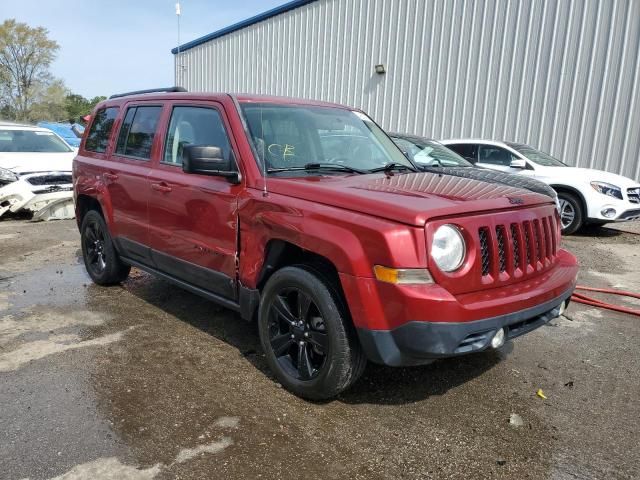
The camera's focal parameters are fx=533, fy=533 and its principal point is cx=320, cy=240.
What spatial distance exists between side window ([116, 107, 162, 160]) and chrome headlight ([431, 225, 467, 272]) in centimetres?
273

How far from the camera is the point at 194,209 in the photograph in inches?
150

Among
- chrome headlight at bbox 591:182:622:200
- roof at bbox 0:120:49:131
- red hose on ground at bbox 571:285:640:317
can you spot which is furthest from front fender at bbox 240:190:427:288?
roof at bbox 0:120:49:131

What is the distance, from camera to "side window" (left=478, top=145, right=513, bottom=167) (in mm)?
9918

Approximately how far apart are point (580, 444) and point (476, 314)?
0.95 metres

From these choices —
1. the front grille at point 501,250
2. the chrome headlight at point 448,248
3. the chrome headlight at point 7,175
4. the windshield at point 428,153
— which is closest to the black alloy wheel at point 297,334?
the chrome headlight at point 448,248

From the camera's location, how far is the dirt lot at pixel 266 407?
2598 mm

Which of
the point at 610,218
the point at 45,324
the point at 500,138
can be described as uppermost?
the point at 500,138

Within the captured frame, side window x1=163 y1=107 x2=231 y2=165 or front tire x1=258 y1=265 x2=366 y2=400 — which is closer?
front tire x1=258 y1=265 x2=366 y2=400

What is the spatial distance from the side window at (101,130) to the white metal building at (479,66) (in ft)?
35.3

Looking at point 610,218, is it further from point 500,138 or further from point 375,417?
point 375,417

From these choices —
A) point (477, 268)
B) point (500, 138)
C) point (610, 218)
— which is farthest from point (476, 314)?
point (500, 138)

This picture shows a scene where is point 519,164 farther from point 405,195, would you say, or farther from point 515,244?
point 405,195

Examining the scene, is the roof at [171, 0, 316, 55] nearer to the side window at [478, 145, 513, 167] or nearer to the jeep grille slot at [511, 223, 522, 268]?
the side window at [478, 145, 513, 167]

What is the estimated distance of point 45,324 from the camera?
4391 millimetres
